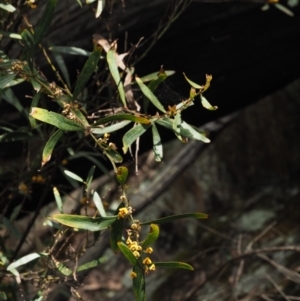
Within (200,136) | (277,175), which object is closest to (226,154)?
(277,175)

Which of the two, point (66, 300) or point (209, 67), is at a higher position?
point (209, 67)

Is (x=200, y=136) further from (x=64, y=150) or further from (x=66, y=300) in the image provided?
(x=66, y=300)

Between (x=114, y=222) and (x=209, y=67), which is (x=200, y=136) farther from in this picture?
(x=209, y=67)

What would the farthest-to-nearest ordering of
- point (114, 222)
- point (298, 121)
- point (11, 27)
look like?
1. point (298, 121)
2. point (11, 27)
3. point (114, 222)

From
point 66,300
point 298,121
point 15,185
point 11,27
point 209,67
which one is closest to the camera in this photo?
point 11,27

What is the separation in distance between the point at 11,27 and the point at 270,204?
1908 millimetres

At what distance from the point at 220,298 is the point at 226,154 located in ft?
4.06

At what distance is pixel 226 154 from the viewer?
372 cm

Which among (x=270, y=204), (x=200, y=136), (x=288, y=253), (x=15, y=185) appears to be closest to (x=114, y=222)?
(x=200, y=136)

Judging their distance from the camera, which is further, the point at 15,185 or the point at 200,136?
the point at 15,185

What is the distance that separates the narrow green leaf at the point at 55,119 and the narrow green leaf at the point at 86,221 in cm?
13

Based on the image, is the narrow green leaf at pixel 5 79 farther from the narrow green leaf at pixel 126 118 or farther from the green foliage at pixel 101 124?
the narrow green leaf at pixel 126 118

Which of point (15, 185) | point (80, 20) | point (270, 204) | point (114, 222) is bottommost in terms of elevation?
point (270, 204)

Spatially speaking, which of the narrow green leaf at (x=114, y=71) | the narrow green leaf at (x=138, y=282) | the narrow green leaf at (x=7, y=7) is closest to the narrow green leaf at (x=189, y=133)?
the narrow green leaf at (x=114, y=71)
